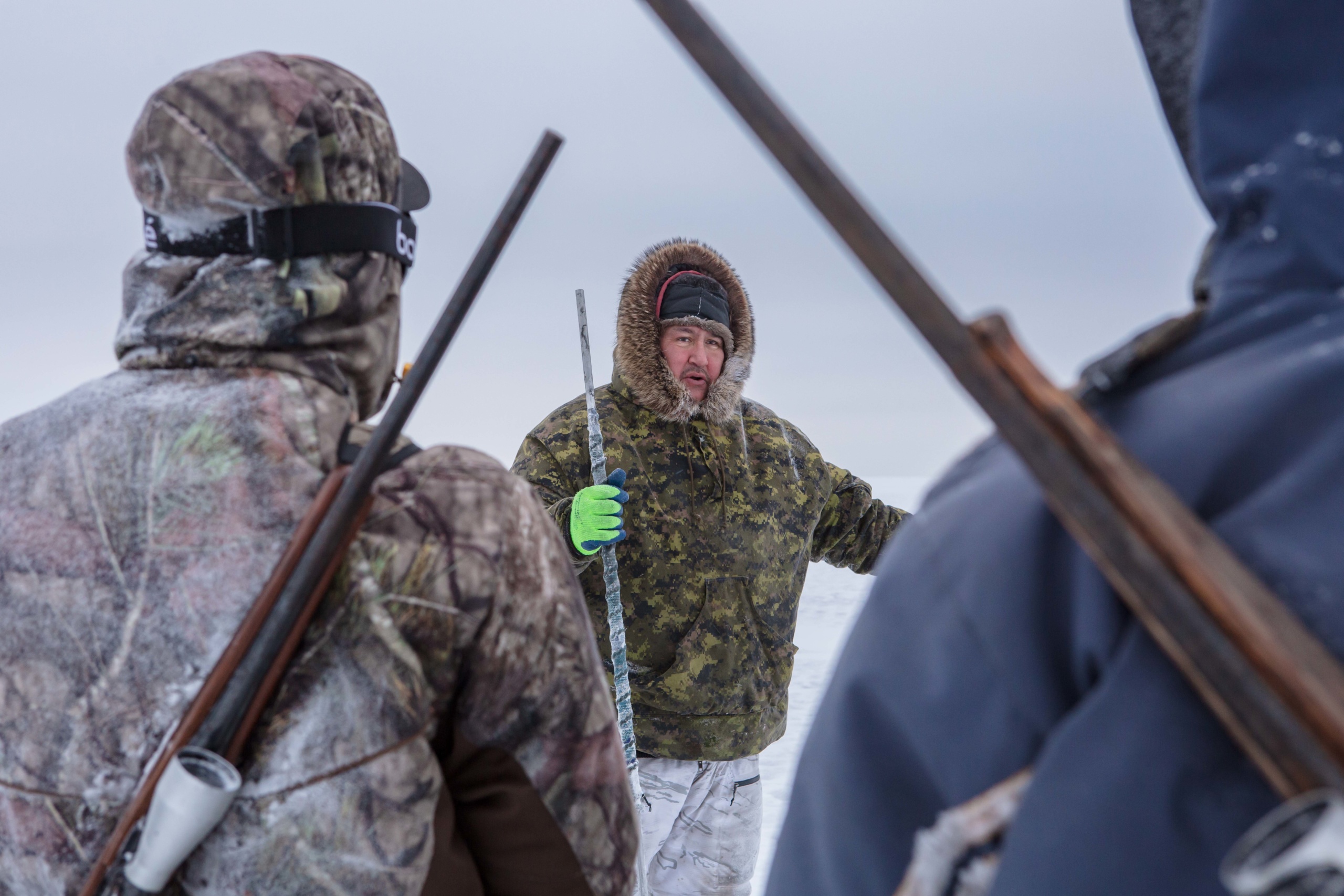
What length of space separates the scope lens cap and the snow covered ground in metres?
0.87

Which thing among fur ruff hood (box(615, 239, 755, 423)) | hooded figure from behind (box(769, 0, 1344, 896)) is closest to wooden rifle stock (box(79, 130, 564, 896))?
hooded figure from behind (box(769, 0, 1344, 896))

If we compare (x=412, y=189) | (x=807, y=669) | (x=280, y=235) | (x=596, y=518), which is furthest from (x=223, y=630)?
(x=807, y=669)

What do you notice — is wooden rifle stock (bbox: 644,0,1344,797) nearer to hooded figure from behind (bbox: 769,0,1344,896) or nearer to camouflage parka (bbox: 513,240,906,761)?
hooded figure from behind (bbox: 769,0,1344,896)

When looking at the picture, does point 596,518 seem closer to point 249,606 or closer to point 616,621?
point 616,621

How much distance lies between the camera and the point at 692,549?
3.16 metres

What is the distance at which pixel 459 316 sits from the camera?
128cm

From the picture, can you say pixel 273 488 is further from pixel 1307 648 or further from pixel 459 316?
pixel 1307 648

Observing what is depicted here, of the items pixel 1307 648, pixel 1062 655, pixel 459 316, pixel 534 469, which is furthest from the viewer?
pixel 534 469

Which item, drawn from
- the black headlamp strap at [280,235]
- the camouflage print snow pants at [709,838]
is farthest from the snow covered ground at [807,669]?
the black headlamp strap at [280,235]

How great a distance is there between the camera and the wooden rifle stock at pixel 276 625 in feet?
3.82

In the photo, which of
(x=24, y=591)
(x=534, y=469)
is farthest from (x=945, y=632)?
(x=534, y=469)

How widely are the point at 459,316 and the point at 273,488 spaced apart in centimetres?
30

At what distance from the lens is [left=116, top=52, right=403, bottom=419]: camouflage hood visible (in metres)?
1.29

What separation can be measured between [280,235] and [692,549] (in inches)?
79.4
